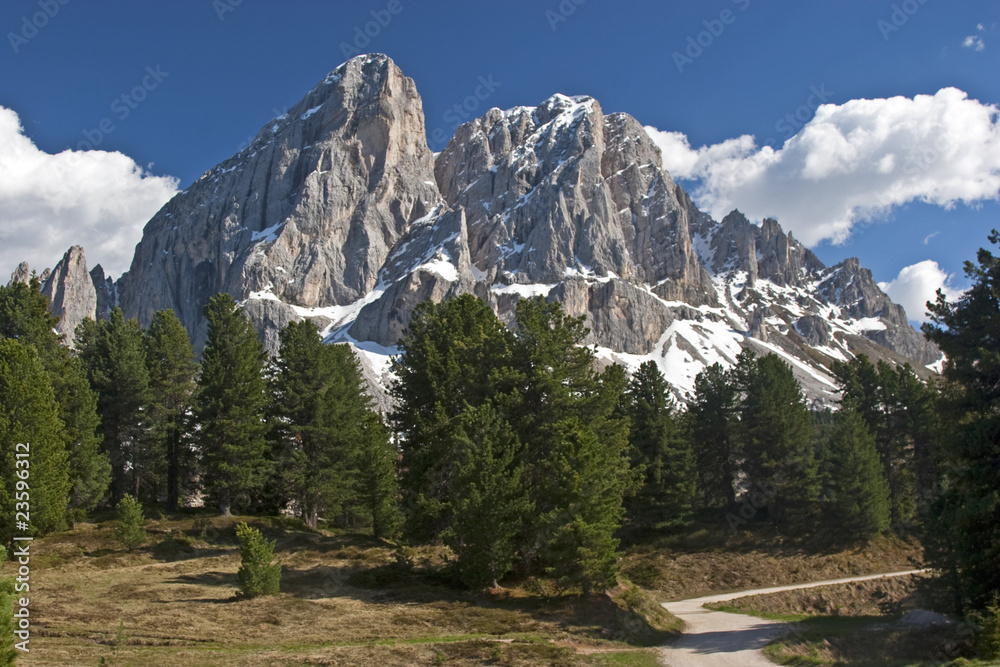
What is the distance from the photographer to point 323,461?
122ft

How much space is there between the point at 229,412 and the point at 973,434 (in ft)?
107

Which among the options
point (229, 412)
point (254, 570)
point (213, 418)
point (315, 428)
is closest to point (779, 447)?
point (315, 428)

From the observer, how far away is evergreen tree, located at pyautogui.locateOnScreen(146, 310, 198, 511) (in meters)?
37.3

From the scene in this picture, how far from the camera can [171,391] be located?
3797cm

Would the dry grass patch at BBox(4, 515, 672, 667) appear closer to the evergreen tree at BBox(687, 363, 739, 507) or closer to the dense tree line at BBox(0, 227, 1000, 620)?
the dense tree line at BBox(0, 227, 1000, 620)

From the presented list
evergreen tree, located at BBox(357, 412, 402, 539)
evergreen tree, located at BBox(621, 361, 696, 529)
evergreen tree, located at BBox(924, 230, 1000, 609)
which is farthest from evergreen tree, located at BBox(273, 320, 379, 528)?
evergreen tree, located at BBox(924, 230, 1000, 609)

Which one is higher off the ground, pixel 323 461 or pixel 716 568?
pixel 323 461

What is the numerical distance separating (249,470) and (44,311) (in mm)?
15996

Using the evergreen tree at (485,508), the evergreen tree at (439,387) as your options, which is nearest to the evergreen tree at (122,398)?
the evergreen tree at (439,387)

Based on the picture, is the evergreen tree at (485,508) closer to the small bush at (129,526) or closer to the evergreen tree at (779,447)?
the small bush at (129,526)

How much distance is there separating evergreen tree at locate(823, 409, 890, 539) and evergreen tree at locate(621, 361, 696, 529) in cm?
918

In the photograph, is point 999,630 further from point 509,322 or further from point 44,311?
point 509,322

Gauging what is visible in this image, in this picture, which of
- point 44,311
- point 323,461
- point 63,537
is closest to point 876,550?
point 323,461

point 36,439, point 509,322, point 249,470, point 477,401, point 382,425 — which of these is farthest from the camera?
point 509,322
